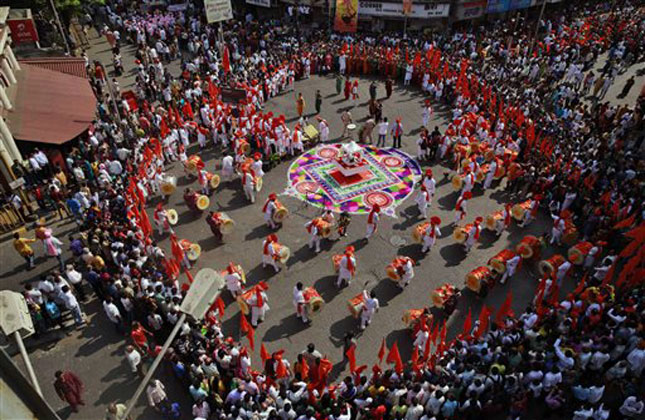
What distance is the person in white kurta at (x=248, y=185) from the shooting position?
17.5m

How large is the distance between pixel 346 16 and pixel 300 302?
77.4 ft

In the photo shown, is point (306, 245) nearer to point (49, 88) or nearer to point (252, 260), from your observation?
point (252, 260)

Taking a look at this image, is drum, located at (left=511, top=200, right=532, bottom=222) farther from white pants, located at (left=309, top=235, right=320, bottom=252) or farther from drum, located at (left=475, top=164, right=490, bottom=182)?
white pants, located at (left=309, top=235, right=320, bottom=252)

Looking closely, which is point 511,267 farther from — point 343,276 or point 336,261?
point 336,261

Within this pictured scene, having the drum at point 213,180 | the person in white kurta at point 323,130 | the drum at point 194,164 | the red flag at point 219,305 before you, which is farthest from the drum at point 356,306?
the person in white kurta at point 323,130

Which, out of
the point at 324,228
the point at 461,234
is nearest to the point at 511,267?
the point at 461,234

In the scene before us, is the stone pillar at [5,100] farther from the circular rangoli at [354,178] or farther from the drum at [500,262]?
the drum at [500,262]

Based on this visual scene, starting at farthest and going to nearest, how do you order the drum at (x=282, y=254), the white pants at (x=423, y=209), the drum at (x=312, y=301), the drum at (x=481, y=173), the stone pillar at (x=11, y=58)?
the stone pillar at (x=11, y=58)
the drum at (x=481, y=173)
the white pants at (x=423, y=209)
the drum at (x=282, y=254)
the drum at (x=312, y=301)

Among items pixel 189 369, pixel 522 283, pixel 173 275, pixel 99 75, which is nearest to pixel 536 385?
pixel 522 283

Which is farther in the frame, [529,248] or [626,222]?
[529,248]

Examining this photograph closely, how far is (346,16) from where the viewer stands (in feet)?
101

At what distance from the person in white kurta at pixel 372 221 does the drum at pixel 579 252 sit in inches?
241

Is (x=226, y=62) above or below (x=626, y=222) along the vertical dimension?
above

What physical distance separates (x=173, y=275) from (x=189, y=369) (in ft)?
12.1
